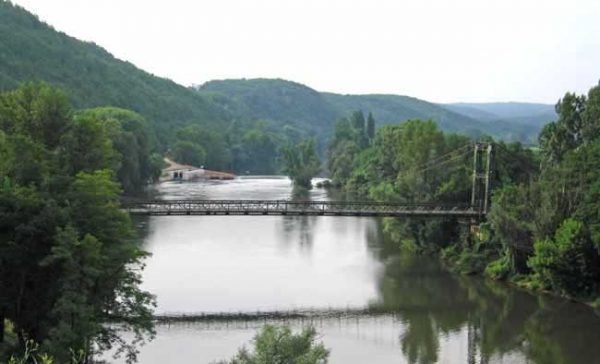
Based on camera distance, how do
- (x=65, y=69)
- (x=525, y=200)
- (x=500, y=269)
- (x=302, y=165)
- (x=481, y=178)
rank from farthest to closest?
(x=65, y=69) < (x=302, y=165) < (x=481, y=178) < (x=500, y=269) < (x=525, y=200)

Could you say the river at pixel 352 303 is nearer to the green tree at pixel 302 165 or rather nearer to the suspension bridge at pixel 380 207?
the suspension bridge at pixel 380 207

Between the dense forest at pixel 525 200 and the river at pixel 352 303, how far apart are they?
5.42ft

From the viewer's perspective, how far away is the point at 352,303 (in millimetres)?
42812

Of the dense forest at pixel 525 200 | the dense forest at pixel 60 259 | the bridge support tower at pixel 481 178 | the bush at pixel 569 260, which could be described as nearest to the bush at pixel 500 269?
the dense forest at pixel 525 200

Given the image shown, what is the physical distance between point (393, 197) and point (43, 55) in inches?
4619

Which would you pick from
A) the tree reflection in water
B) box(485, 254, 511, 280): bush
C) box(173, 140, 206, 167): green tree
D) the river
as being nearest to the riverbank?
box(173, 140, 206, 167): green tree

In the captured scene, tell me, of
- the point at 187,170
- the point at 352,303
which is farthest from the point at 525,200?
the point at 187,170

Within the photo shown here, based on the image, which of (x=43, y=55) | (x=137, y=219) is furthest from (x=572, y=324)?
(x=43, y=55)

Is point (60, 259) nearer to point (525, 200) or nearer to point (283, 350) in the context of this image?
point (283, 350)

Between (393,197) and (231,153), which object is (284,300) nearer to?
(393,197)

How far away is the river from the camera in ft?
111

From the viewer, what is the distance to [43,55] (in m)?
158

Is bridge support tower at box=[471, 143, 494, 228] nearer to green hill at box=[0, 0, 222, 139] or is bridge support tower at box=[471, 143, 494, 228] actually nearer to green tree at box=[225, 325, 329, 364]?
green tree at box=[225, 325, 329, 364]

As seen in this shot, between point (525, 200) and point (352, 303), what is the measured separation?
12404 millimetres
